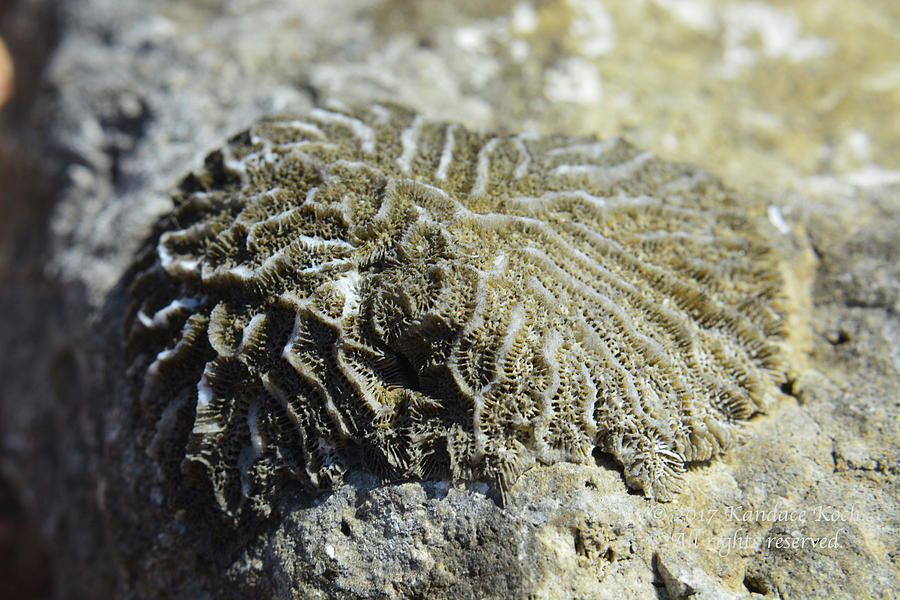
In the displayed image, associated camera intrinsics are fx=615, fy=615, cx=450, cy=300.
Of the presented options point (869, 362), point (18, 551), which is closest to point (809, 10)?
point (869, 362)

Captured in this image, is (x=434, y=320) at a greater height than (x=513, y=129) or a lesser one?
lesser

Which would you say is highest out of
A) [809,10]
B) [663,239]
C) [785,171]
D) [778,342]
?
A: [809,10]

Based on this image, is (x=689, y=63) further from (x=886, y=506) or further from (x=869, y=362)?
(x=886, y=506)

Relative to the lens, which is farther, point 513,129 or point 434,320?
point 513,129
